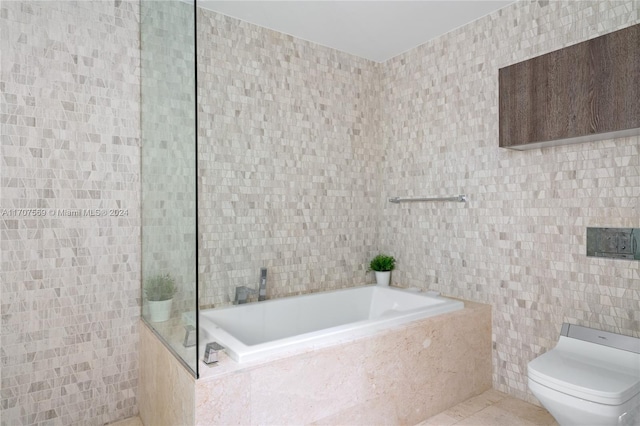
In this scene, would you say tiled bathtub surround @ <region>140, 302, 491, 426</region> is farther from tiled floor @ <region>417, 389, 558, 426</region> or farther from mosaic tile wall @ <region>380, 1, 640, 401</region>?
mosaic tile wall @ <region>380, 1, 640, 401</region>

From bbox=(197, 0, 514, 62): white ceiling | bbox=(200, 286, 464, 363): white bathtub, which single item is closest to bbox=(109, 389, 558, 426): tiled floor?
bbox=(200, 286, 464, 363): white bathtub

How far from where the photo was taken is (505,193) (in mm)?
2676

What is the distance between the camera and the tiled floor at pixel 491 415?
2.35m

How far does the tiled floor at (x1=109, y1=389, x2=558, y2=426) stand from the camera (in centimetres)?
235

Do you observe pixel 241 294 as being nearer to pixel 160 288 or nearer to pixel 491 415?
pixel 160 288

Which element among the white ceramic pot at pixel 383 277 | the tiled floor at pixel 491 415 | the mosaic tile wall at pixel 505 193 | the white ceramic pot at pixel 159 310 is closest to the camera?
the white ceramic pot at pixel 159 310

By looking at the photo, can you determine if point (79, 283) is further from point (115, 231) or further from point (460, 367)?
point (460, 367)

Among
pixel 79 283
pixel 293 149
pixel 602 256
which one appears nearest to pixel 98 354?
pixel 79 283

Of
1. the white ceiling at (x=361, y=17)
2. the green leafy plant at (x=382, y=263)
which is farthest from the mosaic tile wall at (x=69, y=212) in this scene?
the green leafy plant at (x=382, y=263)

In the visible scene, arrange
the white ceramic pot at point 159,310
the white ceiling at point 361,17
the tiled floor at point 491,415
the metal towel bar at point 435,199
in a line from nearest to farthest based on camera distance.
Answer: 1. the white ceramic pot at point 159,310
2. the tiled floor at point 491,415
3. the white ceiling at point 361,17
4. the metal towel bar at point 435,199

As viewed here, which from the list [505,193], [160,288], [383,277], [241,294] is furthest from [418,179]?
[160,288]

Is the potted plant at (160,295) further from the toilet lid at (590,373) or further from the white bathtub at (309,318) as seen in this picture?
the toilet lid at (590,373)

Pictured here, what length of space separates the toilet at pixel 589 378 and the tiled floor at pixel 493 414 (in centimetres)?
42

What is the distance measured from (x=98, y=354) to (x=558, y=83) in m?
3.09
